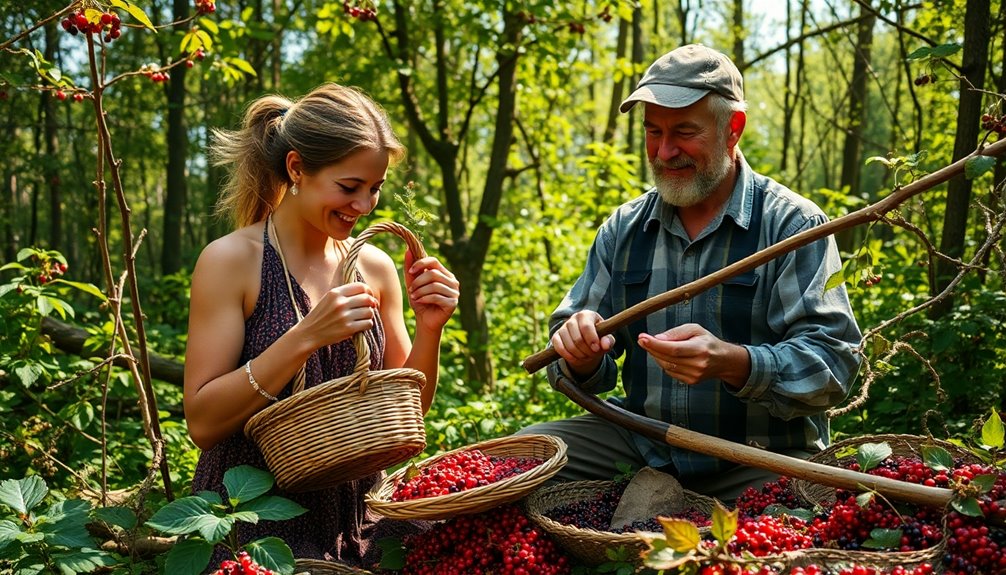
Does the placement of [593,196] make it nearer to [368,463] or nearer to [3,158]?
[368,463]

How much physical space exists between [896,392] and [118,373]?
11.0 feet

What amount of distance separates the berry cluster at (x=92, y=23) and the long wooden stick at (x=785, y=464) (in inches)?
72.0

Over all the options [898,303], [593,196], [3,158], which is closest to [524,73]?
[593,196]

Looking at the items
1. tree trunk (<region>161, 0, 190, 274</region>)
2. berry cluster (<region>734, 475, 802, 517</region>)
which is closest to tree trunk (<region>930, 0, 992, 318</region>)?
berry cluster (<region>734, 475, 802, 517</region>)

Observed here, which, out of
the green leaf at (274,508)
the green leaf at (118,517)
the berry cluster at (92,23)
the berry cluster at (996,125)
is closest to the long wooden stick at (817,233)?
the berry cluster at (996,125)

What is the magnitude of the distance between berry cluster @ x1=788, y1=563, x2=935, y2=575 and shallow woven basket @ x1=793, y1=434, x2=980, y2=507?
495 millimetres

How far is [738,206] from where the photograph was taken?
2812 millimetres

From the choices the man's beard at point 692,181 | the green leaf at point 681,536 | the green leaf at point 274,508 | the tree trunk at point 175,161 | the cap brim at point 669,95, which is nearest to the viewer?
the green leaf at point 681,536

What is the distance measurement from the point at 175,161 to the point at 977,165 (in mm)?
8456

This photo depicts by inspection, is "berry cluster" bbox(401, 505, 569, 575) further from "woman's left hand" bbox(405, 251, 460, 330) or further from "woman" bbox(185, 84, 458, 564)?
"woman's left hand" bbox(405, 251, 460, 330)

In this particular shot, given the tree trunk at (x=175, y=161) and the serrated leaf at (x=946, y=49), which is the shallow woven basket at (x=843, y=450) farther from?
the tree trunk at (x=175, y=161)

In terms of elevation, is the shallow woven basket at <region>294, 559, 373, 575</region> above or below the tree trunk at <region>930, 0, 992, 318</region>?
below

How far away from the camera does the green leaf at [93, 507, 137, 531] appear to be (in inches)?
91.4

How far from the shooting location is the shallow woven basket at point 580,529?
2.16 metres
